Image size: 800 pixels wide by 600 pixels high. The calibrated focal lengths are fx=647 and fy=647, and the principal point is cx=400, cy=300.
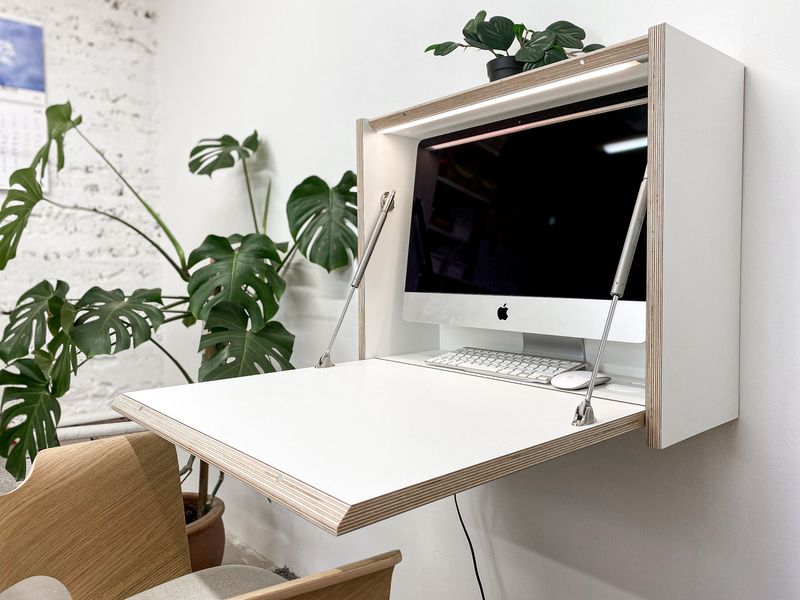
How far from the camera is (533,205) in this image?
1.25m

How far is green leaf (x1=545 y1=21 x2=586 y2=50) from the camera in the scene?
1.19 meters

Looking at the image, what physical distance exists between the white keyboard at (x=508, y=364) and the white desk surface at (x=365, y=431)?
0.10 feet

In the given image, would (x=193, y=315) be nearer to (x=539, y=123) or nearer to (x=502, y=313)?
(x=502, y=313)

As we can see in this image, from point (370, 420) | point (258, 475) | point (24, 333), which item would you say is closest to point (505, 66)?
point (370, 420)

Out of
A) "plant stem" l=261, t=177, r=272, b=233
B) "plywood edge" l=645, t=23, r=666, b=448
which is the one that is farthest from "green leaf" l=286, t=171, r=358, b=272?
"plywood edge" l=645, t=23, r=666, b=448

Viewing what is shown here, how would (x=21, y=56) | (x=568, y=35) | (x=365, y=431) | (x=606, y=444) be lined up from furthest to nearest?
(x=21, y=56) → (x=606, y=444) → (x=568, y=35) → (x=365, y=431)

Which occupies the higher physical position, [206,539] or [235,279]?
[235,279]

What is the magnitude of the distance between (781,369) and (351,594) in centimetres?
79

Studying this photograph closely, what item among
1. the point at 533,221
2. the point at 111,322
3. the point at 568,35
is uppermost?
the point at 568,35

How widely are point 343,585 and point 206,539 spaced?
134 cm

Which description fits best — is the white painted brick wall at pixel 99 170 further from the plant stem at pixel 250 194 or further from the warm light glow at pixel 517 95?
the warm light glow at pixel 517 95

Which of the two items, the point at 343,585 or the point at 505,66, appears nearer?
the point at 343,585

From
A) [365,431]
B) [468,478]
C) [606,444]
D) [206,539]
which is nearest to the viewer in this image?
[468,478]

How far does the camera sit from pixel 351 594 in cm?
83
